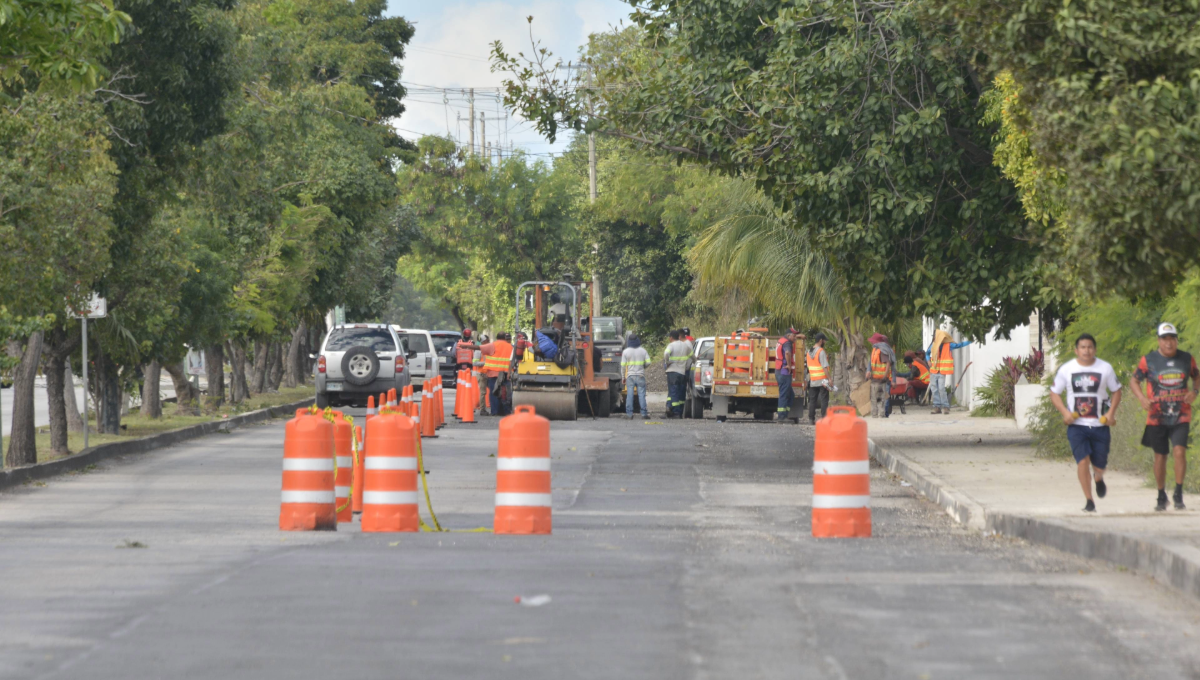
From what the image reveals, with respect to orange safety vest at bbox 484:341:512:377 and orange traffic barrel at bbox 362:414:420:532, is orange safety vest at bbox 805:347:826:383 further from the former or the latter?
orange traffic barrel at bbox 362:414:420:532

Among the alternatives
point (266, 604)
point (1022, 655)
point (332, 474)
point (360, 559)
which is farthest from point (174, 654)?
point (332, 474)

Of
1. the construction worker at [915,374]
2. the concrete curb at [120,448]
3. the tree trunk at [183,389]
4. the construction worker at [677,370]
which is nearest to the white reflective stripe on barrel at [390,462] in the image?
the concrete curb at [120,448]

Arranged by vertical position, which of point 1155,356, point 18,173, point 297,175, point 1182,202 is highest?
point 297,175

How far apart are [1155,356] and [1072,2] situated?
152 inches

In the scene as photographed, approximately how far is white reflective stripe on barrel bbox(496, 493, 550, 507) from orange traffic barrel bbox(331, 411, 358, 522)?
197cm

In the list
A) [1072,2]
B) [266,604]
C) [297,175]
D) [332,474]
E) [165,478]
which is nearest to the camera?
[266,604]

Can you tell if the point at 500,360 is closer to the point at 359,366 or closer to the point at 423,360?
the point at 359,366

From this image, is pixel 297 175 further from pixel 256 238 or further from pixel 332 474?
pixel 332 474

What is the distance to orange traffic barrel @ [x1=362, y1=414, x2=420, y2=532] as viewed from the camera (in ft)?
36.7

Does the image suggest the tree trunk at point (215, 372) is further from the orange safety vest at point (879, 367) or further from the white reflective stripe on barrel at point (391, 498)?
the white reflective stripe on barrel at point (391, 498)

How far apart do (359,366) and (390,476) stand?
759 inches

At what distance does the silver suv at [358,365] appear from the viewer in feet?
99.5

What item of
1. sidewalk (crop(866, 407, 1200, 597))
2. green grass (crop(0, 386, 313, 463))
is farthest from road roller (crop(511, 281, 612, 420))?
sidewalk (crop(866, 407, 1200, 597))

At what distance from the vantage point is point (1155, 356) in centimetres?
1236
